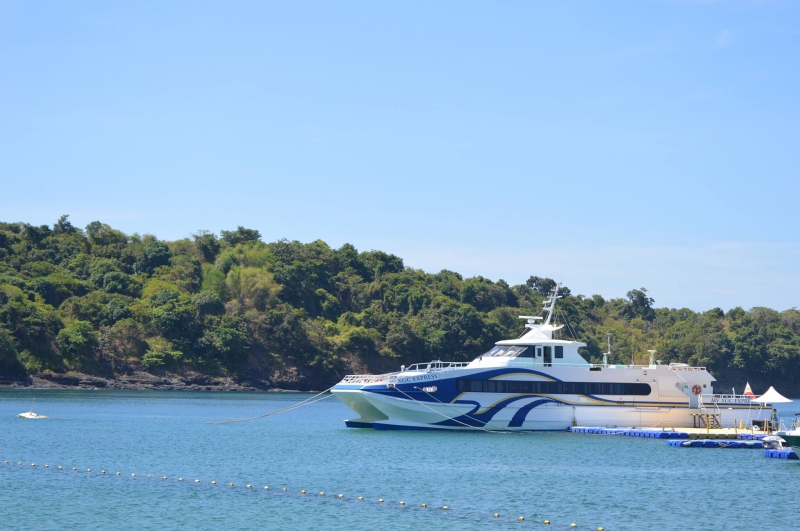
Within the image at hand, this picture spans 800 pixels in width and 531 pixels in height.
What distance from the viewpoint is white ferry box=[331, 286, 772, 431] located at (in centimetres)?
4516

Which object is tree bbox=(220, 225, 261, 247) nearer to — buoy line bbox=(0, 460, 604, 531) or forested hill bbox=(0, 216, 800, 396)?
forested hill bbox=(0, 216, 800, 396)

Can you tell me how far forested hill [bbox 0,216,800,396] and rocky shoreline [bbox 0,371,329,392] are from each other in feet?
1.52

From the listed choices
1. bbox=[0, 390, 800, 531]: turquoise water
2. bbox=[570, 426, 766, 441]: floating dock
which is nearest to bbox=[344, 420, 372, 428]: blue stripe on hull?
bbox=[0, 390, 800, 531]: turquoise water

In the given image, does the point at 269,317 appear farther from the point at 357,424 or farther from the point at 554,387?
the point at 554,387

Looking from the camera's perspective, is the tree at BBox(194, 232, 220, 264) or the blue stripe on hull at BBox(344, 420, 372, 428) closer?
the blue stripe on hull at BBox(344, 420, 372, 428)

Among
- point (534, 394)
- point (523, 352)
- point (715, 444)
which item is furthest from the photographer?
point (523, 352)

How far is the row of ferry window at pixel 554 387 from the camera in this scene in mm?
45344

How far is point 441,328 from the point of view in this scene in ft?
360

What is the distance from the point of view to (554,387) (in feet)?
152

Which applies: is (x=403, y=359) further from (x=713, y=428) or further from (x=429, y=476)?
(x=429, y=476)

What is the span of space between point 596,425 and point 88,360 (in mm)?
58363

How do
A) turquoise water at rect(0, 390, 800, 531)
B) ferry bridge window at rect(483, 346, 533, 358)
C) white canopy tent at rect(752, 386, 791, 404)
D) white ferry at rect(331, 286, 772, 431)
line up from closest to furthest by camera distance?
turquoise water at rect(0, 390, 800, 531), white ferry at rect(331, 286, 772, 431), ferry bridge window at rect(483, 346, 533, 358), white canopy tent at rect(752, 386, 791, 404)

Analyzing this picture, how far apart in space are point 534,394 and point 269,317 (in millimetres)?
60846

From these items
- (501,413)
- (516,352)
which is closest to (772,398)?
(516,352)
